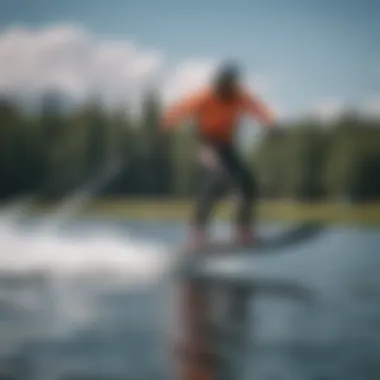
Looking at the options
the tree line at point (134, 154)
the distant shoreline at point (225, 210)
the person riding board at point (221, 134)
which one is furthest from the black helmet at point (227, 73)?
the distant shoreline at point (225, 210)

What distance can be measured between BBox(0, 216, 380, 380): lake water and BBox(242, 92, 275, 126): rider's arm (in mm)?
200

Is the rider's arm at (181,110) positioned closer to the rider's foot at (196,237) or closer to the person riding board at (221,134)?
the person riding board at (221,134)

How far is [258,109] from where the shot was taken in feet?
5.02

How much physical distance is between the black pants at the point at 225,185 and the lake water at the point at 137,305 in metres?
0.04

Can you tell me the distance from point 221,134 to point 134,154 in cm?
17

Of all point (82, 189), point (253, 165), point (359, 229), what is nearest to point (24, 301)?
point (82, 189)

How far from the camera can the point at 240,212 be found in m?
1.53

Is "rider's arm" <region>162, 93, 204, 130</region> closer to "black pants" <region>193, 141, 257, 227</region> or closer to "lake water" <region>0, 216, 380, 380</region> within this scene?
"black pants" <region>193, 141, 257, 227</region>

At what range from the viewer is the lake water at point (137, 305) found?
4.89 ft

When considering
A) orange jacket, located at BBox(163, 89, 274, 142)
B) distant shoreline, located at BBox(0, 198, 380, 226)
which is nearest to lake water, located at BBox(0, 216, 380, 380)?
distant shoreline, located at BBox(0, 198, 380, 226)

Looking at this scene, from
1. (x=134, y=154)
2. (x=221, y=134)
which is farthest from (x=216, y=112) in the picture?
(x=134, y=154)

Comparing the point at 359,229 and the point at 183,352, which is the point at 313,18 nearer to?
the point at 359,229

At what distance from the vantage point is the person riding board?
152 centimetres

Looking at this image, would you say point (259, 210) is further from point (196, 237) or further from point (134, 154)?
point (134, 154)
